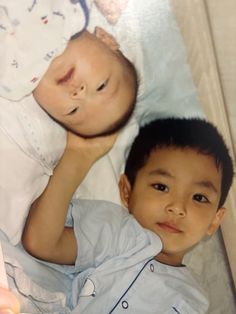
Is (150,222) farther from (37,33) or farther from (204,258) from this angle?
(37,33)

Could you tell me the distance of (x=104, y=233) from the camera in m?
1.09

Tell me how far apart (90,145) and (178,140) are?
15 cm

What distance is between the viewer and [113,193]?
3.55 feet

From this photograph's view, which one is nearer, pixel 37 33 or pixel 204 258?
pixel 37 33

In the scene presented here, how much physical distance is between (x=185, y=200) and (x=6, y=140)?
1.07 ft

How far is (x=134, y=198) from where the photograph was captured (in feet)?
3.56

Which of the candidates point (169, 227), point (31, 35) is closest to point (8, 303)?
point (169, 227)

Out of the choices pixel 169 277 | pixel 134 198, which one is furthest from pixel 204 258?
pixel 134 198

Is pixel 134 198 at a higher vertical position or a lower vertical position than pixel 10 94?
lower

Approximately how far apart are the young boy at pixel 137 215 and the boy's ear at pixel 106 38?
15 centimetres

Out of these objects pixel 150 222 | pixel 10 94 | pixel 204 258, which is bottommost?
pixel 204 258

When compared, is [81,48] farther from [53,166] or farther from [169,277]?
[169,277]

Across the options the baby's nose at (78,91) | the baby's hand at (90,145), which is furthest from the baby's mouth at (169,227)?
the baby's nose at (78,91)

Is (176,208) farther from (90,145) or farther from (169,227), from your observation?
(90,145)
